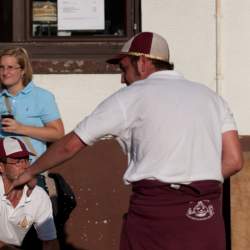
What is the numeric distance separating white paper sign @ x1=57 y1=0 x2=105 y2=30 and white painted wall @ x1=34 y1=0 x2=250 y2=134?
423mm

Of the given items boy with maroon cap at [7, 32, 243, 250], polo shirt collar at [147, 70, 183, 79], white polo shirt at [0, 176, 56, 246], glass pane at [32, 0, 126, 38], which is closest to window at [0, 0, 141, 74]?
glass pane at [32, 0, 126, 38]

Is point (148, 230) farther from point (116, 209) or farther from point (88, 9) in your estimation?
point (88, 9)

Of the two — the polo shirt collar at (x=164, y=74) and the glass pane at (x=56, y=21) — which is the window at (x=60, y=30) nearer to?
the glass pane at (x=56, y=21)

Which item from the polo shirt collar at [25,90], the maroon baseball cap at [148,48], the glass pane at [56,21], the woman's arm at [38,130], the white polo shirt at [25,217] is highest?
the glass pane at [56,21]

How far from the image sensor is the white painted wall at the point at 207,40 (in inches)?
265

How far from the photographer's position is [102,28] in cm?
701

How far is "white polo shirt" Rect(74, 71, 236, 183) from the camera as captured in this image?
3.90 m

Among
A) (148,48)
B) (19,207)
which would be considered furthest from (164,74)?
(19,207)

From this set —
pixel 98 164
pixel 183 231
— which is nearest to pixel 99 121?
pixel 183 231

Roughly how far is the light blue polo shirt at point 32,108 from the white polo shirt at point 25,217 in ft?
1.94

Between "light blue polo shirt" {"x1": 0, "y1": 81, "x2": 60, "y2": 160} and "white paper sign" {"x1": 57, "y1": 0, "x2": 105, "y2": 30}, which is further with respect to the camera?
"white paper sign" {"x1": 57, "y1": 0, "x2": 105, "y2": 30}

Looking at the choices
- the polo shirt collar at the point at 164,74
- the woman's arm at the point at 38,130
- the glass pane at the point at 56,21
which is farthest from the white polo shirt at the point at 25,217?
the glass pane at the point at 56,21

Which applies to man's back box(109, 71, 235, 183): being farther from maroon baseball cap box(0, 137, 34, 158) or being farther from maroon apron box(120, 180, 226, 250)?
maroon baseball cap box(0, 137, 34, 158)

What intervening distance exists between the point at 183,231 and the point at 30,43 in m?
3.42
